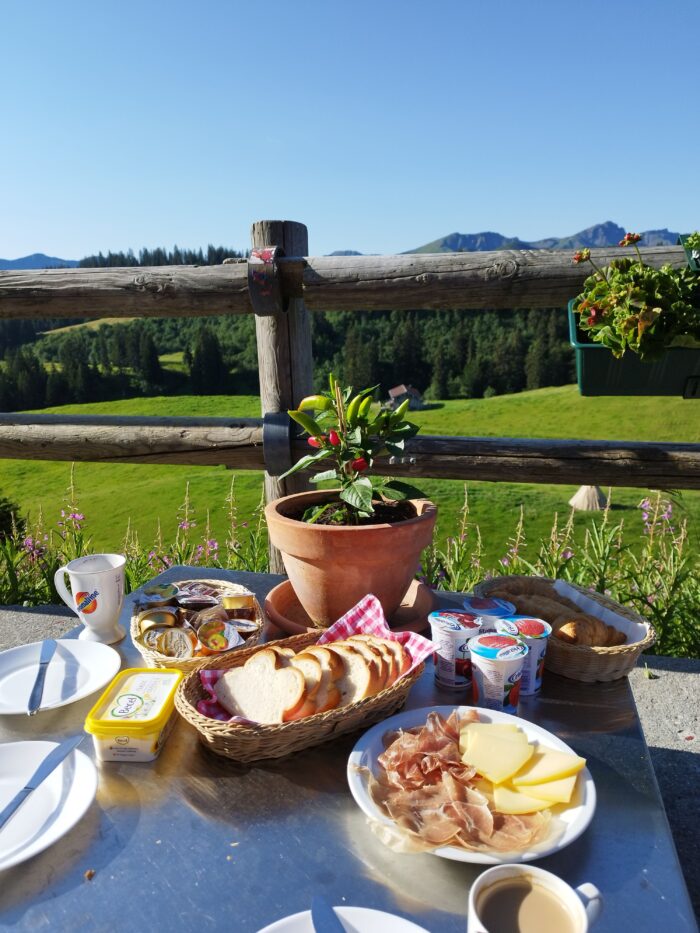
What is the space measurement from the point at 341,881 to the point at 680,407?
1014 inches

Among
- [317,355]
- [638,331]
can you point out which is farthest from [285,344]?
[317,355]

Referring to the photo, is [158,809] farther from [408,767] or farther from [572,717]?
[572,717]

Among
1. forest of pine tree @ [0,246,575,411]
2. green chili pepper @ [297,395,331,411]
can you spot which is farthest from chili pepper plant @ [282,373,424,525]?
forest of pine tree @ [0,246,575,411]

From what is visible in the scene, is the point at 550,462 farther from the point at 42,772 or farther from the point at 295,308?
the point at 42,772

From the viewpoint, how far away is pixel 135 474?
2655 cm

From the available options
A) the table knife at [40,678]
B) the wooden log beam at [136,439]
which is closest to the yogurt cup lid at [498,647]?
the table knife at [40,678]

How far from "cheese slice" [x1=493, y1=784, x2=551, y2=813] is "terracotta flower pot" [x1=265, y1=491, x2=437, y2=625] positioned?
603 millimetres

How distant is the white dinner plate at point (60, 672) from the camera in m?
1.31

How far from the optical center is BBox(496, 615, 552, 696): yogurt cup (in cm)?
130

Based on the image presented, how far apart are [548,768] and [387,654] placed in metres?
0.36

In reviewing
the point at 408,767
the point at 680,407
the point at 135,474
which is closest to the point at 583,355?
the point at 408,767

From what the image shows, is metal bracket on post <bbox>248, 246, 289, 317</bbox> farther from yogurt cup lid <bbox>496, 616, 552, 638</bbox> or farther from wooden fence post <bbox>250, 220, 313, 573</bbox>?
yogurt cup lid <bbox>496, 616, 552, 638</bbox>

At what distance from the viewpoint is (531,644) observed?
129cm

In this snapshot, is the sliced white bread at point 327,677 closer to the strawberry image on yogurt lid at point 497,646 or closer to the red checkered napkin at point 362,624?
the red checkered napkin at point 362,624
